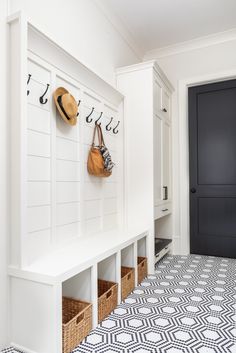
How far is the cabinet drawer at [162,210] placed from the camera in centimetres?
268

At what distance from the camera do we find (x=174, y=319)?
164 centimetres

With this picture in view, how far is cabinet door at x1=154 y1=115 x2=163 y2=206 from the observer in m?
2.67

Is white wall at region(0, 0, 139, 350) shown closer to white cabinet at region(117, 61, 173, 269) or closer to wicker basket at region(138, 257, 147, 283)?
white cabinet at region(117, 61, 173, 269)

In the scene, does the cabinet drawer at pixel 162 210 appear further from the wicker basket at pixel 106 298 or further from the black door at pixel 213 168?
the wicker basket at pixel 106 298

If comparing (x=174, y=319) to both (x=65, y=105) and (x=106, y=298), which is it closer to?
(x=106, y=298)

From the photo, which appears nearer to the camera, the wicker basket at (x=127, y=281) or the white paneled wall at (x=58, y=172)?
the white paneled wall at (x=58, y=172)

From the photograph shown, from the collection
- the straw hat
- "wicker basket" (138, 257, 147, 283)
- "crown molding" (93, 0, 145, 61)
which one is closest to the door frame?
"crown molding" (93, 0, 145, 61)

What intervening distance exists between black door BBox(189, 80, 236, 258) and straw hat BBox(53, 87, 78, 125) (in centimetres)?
182

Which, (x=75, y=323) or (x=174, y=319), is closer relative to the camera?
(x=75, y=323)

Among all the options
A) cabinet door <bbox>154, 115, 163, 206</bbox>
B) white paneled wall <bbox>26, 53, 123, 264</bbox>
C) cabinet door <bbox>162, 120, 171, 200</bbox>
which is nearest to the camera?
white paneled wall <bbox>26, 53, 123, 264</bbox>

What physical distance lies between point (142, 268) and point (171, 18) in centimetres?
256

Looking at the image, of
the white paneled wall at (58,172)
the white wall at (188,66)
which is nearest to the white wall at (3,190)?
the white paneled wall at (58,172)

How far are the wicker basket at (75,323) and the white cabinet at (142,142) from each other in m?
1.06

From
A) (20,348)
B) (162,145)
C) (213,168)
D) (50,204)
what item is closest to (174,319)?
(20,348)
